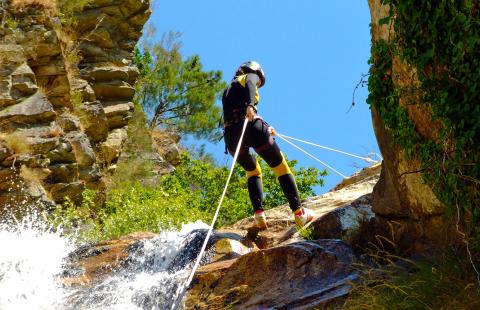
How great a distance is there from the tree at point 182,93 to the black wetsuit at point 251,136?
20.6 metres

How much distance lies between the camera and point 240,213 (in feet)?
57.4

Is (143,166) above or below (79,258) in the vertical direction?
above

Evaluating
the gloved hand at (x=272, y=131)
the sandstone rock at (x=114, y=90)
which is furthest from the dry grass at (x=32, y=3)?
the gloved hand at (x=272, y=131)

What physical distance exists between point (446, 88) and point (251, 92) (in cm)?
387

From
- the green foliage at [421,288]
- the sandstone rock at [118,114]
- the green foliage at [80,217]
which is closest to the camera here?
the green foliage at [421,288]

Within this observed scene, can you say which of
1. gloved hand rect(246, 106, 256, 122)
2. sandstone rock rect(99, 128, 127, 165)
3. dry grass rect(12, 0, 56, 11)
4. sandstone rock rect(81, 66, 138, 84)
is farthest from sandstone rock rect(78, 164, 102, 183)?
gloved hand rect(246, 106, 256, 122)

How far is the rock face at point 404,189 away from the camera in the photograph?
6270mm

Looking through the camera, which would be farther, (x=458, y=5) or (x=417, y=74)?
(x=417, y=74)

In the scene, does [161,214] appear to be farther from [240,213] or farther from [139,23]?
[139,23]

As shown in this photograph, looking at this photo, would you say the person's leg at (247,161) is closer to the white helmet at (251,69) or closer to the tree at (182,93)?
the white helmet at (251,69)

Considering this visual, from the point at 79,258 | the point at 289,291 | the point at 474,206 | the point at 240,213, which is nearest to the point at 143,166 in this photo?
the point at 240,213

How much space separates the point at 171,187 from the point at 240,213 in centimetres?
416

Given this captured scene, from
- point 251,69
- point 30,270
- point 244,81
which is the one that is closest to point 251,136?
point 244,81

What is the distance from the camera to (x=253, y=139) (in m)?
9.20
